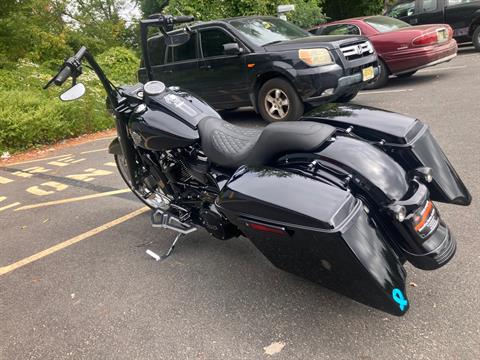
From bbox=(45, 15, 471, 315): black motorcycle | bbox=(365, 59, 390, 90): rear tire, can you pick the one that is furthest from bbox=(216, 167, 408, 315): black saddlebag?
bbox=(365, 59, 390, 90): rear tire

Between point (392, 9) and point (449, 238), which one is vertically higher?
point (392, 9)

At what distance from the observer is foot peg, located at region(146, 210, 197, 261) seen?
3.31 m

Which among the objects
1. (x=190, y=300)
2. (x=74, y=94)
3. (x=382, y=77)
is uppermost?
(x=74, y=94)

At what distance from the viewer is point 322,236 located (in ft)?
6.27

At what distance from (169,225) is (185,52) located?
5.37 m

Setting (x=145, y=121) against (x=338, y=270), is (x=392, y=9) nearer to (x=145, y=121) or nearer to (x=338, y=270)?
(x=145, y=121)

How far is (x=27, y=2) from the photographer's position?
11.4 metres

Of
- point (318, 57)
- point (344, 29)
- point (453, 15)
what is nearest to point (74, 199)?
point (318, 57)

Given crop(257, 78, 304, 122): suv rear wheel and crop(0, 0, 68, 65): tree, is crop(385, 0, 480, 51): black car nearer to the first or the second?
crop(257, 78, 304, 122): suv rear wheel

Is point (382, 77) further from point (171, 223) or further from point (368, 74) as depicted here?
point (171, 223)

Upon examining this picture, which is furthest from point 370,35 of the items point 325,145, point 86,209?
point 325,145

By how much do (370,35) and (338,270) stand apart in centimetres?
819

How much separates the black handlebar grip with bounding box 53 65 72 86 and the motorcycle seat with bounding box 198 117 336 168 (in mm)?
1040

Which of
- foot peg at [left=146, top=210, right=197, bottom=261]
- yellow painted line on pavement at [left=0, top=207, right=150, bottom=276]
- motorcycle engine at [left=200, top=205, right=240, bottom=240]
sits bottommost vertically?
yellow painted line on pavement at [left=0, top=207, right=150, bottom=276]
